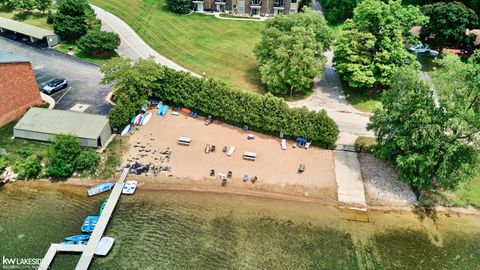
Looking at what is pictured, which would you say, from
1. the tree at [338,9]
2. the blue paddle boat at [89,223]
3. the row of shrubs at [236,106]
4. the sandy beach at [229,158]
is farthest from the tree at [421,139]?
the tree at [338,9]

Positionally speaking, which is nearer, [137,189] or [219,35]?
[137,189]

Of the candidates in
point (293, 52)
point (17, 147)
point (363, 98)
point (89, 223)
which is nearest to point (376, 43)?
point (363, 98)

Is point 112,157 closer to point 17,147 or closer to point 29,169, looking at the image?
point 29,169

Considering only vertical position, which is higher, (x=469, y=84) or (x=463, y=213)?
(x=469, y=84)

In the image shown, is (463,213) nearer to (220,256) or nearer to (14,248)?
(220,256)

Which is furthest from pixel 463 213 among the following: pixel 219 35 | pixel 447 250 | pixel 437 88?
pixel 219 35

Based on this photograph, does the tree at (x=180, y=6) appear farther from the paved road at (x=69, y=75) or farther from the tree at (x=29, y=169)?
the tree at (x=29, y=169)

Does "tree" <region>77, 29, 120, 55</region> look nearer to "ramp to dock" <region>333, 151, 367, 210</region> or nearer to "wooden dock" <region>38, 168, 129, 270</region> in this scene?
"wooden dock" <region>38, 168, 129, 270</region>
